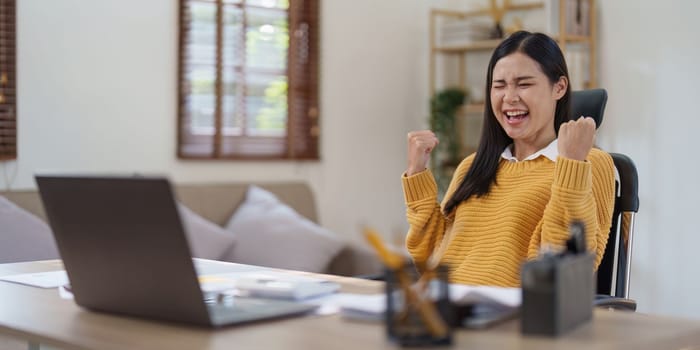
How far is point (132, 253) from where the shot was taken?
149 centimetres

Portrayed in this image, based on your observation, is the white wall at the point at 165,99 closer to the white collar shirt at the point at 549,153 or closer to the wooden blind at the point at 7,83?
the wooden blind at the point at 7,83

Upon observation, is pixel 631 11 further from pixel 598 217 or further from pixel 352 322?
pixel 352 322

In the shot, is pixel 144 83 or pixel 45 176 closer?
pixel 45 176

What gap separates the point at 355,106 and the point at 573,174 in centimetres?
332

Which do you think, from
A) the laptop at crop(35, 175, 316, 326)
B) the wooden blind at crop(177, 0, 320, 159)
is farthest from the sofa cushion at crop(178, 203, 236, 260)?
the laptop at crop(35, 175, 316, 326)

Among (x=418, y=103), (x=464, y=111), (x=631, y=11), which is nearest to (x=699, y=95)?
(x=631, y=11)

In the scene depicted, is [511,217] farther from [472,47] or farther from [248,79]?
[472,47]

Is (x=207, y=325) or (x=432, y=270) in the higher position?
(x=432, y=270)

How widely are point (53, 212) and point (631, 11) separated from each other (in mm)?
3953

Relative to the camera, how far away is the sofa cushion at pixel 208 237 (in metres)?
4.28

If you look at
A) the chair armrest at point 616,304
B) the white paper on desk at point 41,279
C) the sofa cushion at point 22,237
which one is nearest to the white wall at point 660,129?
the sofa cushion at point 22,237

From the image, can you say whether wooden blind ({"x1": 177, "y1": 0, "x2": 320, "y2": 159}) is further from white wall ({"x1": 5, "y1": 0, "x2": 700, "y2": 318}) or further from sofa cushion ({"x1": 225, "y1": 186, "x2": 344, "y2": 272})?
sofa cushion ({"x1": 225, "y1": 186, "x2": 344, "y2": 272})

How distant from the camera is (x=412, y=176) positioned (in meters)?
2.57

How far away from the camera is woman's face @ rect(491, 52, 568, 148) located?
8.39 ft
